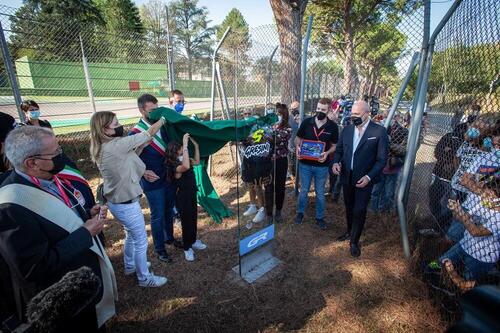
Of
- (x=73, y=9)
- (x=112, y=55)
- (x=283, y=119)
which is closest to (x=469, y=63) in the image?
(x=283, y=119)

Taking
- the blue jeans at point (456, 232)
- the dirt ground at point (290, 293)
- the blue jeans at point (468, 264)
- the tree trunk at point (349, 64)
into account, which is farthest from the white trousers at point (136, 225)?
the tree trunk at point (349, 64)

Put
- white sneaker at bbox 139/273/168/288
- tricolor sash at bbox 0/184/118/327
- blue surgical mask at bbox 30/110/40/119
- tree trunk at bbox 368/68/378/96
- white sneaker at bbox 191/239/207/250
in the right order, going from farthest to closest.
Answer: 1. tree trunk at bbox 368/68/378/96
2. blue surgical mask at bbox 30/110/40/119
3. white sneaker at bbox 191/239/207/250
4. white sneaker at bbox 139/273/168/288
5. tricolor sash at bbox 0/184/118/327

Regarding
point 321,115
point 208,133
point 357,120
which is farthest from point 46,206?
point 321,115

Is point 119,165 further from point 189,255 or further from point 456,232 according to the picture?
point 456,232

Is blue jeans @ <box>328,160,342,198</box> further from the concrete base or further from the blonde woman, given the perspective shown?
the blonde woman

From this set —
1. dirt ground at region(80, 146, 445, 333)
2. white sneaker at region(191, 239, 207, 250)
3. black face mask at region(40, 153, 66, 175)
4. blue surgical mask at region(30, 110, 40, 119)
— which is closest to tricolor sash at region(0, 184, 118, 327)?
black face mask at region(40, 153, 66, 175)

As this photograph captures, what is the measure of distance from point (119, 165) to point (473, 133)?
350 cm

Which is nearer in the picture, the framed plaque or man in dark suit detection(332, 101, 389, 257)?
man in dark suit detection(332, 101, 389, 257)

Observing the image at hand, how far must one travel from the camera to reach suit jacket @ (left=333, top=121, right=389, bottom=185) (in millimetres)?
3611

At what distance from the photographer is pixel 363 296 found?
315 cm

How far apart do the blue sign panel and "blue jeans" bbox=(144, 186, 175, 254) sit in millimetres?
1121

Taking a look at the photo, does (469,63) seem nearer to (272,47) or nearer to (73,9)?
(272,47)

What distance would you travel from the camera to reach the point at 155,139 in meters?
3.38

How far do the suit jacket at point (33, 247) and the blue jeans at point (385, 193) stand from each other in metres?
4.90
